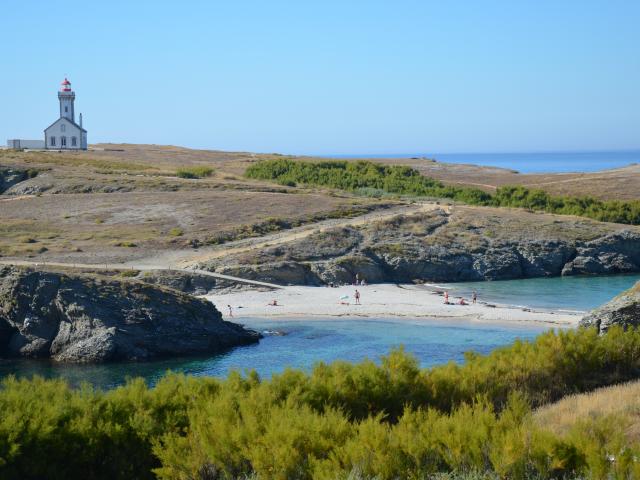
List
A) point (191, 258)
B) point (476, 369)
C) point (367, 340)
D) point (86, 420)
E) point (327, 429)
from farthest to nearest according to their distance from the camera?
point (191, 258)
point (367, 340)
point (476, 369)
point (86, 420)
point (327, 429)

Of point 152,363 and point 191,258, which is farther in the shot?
point 191,258

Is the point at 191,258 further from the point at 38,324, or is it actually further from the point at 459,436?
the point at 459,436

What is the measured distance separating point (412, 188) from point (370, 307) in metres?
51.1

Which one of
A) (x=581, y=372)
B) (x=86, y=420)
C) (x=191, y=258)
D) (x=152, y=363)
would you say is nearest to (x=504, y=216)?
(x=191, y=258)

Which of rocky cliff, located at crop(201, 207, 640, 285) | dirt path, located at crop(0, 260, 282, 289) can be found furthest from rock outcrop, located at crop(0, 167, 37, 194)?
rocky cliff, located at crop(201, 207, 640, 285)

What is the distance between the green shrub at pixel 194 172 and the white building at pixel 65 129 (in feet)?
91.8

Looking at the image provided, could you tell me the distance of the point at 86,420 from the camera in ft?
57.2

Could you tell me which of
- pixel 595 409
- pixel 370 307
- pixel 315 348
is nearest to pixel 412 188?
pixel 370 307

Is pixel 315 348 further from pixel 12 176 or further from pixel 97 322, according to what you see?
pixel 12 176

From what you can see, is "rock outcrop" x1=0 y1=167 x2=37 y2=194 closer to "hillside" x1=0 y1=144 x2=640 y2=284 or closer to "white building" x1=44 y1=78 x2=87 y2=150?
"hillside" x1=0 y1=144 x2=640 y2=284

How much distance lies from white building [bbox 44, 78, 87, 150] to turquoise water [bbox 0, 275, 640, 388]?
271 feet

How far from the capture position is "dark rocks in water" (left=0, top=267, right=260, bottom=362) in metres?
39.6

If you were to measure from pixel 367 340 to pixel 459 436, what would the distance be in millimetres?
29457

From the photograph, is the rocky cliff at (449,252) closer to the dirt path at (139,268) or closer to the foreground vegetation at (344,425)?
the dirt path at (139,268)
